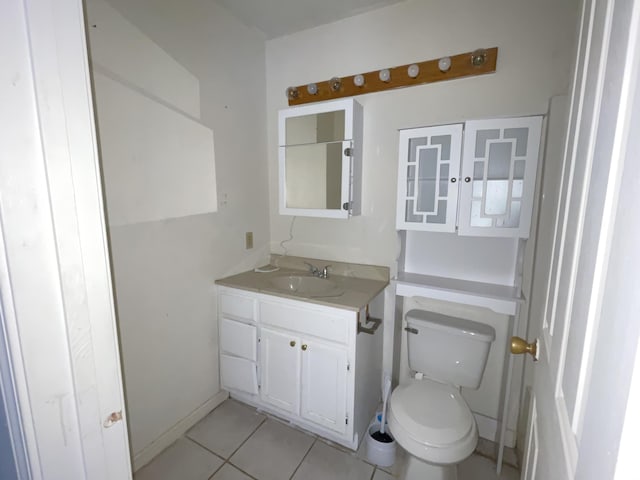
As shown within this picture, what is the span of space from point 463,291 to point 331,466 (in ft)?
3.73

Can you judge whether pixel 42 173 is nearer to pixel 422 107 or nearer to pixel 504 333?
pixel 422 107

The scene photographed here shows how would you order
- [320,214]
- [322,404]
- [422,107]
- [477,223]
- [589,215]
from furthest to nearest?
[320,214], [422,107], [322,404], [477,223], [589,215]

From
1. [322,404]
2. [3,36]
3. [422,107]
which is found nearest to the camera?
[3,36]

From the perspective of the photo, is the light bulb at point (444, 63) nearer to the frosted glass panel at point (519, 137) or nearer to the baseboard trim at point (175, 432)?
the frosted glass panel at point (519, 137)

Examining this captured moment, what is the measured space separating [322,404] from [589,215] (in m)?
1.51

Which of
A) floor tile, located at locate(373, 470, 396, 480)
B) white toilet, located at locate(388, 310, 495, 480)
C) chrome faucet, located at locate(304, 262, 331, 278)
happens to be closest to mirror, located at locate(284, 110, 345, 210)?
chrome faucet, located at locate(304, 262, 331, 278)

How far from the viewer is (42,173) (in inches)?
15.2

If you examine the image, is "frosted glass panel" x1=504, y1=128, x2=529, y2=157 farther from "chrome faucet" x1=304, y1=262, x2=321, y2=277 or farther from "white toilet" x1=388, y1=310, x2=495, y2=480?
"chrome faucet" x1=304, y1=262, x2=321, y2=277

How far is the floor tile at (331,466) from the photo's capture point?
143 cm

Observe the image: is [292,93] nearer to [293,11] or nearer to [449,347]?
[293,11]

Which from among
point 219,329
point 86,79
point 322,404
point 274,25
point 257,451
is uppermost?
point 274,25

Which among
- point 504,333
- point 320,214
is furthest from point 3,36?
point 504,333

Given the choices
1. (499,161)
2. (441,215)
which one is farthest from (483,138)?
(441,215)

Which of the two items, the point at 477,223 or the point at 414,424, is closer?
the point at 414,424
